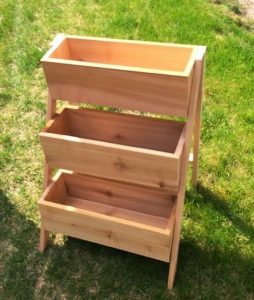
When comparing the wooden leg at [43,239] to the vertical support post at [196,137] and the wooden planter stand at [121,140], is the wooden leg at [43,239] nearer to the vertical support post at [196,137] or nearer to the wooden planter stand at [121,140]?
the wooden planter stand at [121,140]

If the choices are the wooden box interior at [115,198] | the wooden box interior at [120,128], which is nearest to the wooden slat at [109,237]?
the wooden box interior at [115,198]

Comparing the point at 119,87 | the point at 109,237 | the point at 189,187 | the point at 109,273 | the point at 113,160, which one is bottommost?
the point at 109,273

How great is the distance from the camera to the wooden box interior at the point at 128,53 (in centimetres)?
216

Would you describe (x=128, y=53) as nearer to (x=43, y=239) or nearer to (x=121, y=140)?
(x=121, y=140)

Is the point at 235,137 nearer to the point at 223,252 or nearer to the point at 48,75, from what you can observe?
the point at 223,252

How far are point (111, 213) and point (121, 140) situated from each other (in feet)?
1.43

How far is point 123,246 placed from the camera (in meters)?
2.33

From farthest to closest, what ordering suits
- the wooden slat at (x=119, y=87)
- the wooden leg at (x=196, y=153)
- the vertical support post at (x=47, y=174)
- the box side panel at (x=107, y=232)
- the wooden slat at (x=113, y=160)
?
the wooden leg at (x=196, y=153) → the vertical support post at (x=47, y=174) → the box side panel at (x=107, y=232) → the wooden slat at (x=113, y=160) → the wooden slat at (x=119, y=87)

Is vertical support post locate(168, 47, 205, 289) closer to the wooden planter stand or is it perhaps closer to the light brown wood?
the wooden planter stand

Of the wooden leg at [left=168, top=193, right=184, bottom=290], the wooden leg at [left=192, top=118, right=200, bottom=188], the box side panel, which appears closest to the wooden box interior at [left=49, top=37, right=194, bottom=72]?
the wooden leg at [left=192, top=118, right=200, bottom=188]

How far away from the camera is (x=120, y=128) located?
8.22ft

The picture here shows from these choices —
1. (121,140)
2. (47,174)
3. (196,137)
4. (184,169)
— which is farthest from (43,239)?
(196,137)

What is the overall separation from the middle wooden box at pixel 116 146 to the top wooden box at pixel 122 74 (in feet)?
0.66

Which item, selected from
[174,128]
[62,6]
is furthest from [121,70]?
[62,6]
